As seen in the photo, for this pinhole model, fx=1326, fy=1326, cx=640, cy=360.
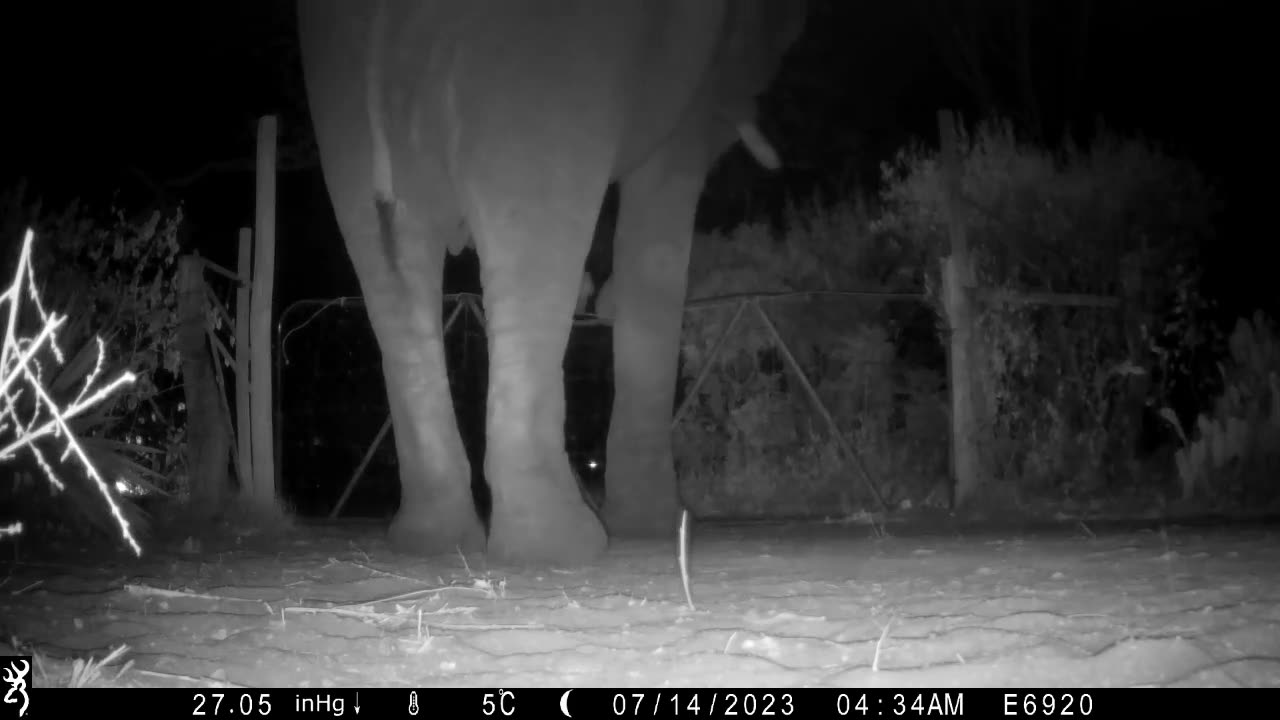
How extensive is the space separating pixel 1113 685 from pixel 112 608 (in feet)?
10.3

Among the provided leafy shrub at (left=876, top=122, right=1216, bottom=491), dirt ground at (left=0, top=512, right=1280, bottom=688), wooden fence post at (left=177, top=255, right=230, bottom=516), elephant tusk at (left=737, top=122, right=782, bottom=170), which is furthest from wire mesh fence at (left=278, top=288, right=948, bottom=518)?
dirt ground at (left=0, top=512, right=1280, bottom=688)

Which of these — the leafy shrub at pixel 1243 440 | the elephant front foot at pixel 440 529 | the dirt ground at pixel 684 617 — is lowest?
the dirt ground at pixel 684 617

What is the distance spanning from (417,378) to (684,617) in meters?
2.57

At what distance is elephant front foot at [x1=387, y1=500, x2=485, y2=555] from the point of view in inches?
239

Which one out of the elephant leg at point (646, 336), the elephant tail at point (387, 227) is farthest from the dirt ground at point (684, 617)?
the elephant tail at point (387, 227)

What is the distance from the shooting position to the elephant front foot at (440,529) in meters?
6.08

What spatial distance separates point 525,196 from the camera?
5488mm

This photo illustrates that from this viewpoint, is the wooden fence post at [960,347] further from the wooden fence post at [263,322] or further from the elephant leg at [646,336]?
the wooden fence post at [263,322]

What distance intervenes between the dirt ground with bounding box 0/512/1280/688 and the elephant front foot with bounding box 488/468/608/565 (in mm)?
174

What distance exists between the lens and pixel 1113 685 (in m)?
2.88

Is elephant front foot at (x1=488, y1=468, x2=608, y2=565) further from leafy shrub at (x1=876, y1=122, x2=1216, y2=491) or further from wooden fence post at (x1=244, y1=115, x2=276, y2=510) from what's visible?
leafy shrub at (x1=876, y1=122, x2=1216, y2=491)

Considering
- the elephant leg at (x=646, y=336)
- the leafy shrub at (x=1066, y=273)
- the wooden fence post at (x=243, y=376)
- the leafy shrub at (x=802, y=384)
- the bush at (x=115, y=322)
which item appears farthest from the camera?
the leafy shrub at (x=802, y=384)

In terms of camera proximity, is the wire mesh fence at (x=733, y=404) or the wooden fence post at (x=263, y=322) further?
the wire mesh fence at (x=733, y=404)

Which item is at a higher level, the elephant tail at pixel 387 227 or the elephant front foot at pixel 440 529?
the elephant tail at pixel 387 227
